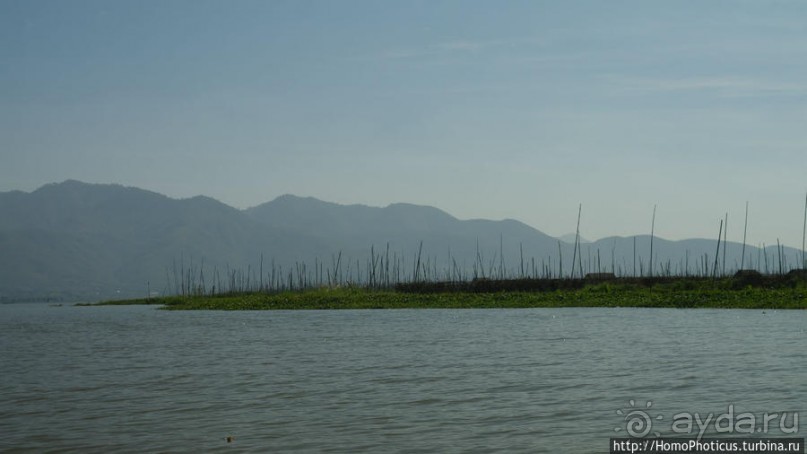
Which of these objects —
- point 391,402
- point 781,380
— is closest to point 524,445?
point 391,402

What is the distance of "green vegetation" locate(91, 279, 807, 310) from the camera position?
51.2 meters

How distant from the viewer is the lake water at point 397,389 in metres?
13.3

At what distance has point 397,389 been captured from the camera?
18062 millimetres

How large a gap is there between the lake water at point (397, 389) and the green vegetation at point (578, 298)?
62.0ft

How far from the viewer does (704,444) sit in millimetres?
11742

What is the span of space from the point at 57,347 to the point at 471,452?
25.6 metres

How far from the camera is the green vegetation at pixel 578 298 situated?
5119 centimetres

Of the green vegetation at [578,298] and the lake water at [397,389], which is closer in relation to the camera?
the lake water at [397,389]

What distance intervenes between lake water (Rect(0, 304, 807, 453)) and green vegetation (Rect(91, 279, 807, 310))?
18.9 m

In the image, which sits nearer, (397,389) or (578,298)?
(397,389)

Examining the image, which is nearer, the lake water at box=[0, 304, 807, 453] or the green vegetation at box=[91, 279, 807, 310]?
the lake water at box=[0, 304, 807, 453]

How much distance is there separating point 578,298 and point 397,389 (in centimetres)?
4468

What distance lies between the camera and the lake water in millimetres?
13297

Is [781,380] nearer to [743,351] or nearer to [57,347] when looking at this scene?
[743,351]
